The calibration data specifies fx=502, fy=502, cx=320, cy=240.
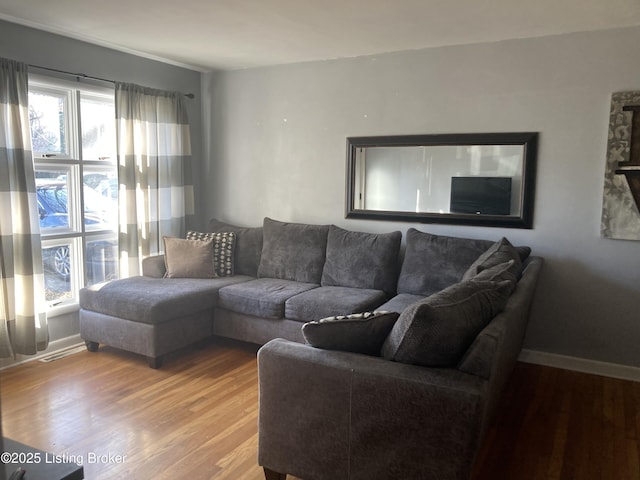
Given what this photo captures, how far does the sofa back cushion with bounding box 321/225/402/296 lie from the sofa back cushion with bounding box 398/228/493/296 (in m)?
0.11

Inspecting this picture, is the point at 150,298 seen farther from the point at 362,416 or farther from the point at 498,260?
the point at 498,260

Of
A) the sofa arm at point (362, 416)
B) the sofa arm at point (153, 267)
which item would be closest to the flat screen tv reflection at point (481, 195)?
the sofa arm at point (362, 416)

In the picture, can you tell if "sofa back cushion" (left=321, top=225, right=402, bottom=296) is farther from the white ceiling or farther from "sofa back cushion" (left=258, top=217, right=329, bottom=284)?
the white ceiling

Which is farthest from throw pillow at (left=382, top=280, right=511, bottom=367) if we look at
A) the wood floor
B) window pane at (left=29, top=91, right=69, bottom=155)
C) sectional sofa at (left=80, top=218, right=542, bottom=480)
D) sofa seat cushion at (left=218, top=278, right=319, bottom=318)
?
window pane at (left=29, top=91, right=69, bottom=155)

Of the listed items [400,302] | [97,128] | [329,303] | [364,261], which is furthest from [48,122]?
[400,302]

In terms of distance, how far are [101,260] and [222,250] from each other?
3.30 ft

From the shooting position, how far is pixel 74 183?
3.95 metres

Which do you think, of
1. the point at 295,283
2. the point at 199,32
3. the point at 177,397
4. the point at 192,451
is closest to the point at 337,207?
the point at 295,283

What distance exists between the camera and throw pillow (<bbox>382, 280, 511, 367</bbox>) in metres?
1.85

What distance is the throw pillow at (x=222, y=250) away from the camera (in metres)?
4.42

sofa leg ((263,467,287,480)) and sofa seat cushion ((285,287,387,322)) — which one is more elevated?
sofa seat cushion ((285,287,387,322))

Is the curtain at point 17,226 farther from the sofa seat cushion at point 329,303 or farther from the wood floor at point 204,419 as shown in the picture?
the sofa seat cushion at point 329,303

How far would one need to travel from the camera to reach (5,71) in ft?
10.8

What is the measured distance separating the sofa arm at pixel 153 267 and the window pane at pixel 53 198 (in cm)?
66
